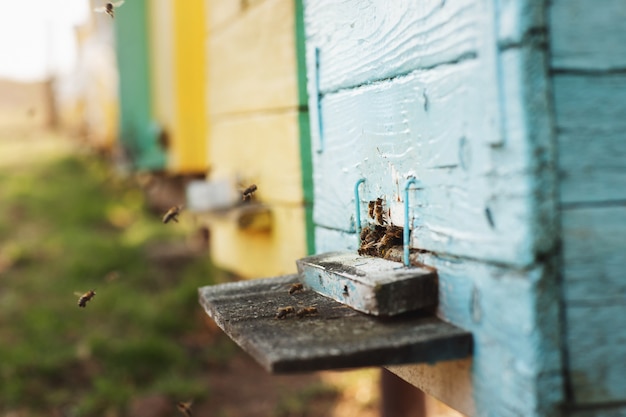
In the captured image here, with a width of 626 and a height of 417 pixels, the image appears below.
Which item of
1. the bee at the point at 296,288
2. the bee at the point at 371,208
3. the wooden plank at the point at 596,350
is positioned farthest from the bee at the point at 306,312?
the wooden plank at the point at 596,350

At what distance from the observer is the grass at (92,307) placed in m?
4.93

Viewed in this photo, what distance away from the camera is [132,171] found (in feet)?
18.0

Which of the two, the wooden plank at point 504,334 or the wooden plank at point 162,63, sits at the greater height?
the wooden plank at point 162,63

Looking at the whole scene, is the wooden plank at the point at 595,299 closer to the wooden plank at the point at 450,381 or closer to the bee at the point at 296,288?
the wooden plank at the point at 450,381

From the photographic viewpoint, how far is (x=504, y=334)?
1.11 m

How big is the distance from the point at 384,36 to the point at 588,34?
487 mm

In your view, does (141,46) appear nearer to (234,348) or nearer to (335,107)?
(234,348)

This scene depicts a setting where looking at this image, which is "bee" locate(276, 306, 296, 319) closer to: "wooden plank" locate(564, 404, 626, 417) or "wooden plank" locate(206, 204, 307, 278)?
"wooden plank" locate(564, 404, 626, 417)

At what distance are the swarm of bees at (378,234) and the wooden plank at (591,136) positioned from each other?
0.48 metres

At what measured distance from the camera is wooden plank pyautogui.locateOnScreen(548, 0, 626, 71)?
104 cm

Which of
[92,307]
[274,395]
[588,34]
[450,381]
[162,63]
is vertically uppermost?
[162,63]

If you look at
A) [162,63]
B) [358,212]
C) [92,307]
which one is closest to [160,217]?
[162,63]

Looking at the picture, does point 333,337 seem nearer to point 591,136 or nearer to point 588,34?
point 591,136

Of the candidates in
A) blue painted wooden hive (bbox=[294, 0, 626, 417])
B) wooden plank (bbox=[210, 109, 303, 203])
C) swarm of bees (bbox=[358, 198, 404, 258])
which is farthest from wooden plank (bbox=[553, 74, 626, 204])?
wooden plank (bbox=[210, 109, 303, 203])
